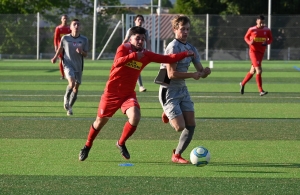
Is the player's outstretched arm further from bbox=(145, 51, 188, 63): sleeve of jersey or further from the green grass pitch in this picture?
the green grass pitch

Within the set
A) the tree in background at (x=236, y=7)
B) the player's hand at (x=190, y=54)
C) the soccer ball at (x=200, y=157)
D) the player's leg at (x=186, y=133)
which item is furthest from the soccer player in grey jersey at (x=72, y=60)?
the tree in background at (x=236, y=7)

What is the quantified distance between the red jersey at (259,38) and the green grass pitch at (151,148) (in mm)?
1369

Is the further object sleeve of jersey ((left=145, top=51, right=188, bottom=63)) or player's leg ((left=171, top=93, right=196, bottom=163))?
player's leg ((left=171, top=93, right=196, bottom=163))

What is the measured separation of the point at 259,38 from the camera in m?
21.4

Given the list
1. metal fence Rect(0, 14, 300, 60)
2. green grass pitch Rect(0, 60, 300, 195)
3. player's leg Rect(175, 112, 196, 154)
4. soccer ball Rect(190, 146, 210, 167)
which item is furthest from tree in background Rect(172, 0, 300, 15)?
soccer ball Rect(190, 146, 210, 167)

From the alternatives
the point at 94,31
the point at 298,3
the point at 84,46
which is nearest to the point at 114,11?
the point at 94,31

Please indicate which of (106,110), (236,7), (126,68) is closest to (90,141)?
(106,110)

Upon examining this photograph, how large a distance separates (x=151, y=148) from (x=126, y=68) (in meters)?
1.71

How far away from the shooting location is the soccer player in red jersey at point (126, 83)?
954 centimetres

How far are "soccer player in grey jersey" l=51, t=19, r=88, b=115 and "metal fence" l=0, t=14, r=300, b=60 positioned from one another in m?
28.9

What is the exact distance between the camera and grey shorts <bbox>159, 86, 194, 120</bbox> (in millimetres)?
9806

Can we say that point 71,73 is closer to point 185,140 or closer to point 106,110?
point 106,110

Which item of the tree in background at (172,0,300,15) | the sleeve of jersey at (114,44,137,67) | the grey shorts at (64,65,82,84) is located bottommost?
the grey shorts at (64,65,82,84)

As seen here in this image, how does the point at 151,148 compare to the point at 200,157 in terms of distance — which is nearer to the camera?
the point at 200,157
